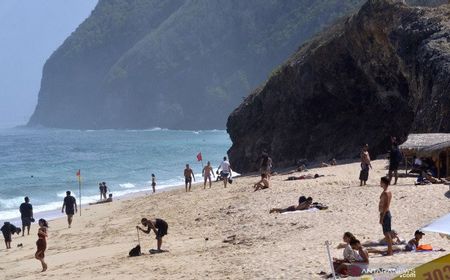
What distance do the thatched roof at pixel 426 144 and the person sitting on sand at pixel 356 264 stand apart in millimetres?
9899

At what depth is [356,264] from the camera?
10414 millimetres

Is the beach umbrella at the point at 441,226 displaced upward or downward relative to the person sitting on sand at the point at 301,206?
upward

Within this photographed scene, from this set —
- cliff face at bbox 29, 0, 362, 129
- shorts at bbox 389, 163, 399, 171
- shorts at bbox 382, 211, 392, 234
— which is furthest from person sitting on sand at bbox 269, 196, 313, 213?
cliff face at bbox 29, 0, 362, 129

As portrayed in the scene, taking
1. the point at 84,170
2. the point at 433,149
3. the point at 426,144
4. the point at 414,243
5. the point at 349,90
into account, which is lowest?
the point at 414,243

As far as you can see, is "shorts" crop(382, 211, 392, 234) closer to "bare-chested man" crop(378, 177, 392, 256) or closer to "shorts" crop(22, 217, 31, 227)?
"bare-chested man" crop(378, 177, 392, 256)

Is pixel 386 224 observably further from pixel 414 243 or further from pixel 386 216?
pixel 414 243

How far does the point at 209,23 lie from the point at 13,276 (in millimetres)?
127129

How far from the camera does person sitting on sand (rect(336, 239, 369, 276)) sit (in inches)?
406

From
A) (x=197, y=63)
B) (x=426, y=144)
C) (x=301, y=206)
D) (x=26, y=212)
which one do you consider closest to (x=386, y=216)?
(x=301, y=206)

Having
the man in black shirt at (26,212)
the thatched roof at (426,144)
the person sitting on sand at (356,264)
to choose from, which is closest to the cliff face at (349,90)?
the thatched roof at (426,144)

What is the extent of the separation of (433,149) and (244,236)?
7.50 meters

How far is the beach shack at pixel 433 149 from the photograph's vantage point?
64.8ft

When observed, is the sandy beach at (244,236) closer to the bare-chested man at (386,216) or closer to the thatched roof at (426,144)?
the bare-chested man at (386,216)

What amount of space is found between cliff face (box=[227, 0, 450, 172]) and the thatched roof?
5251mm
